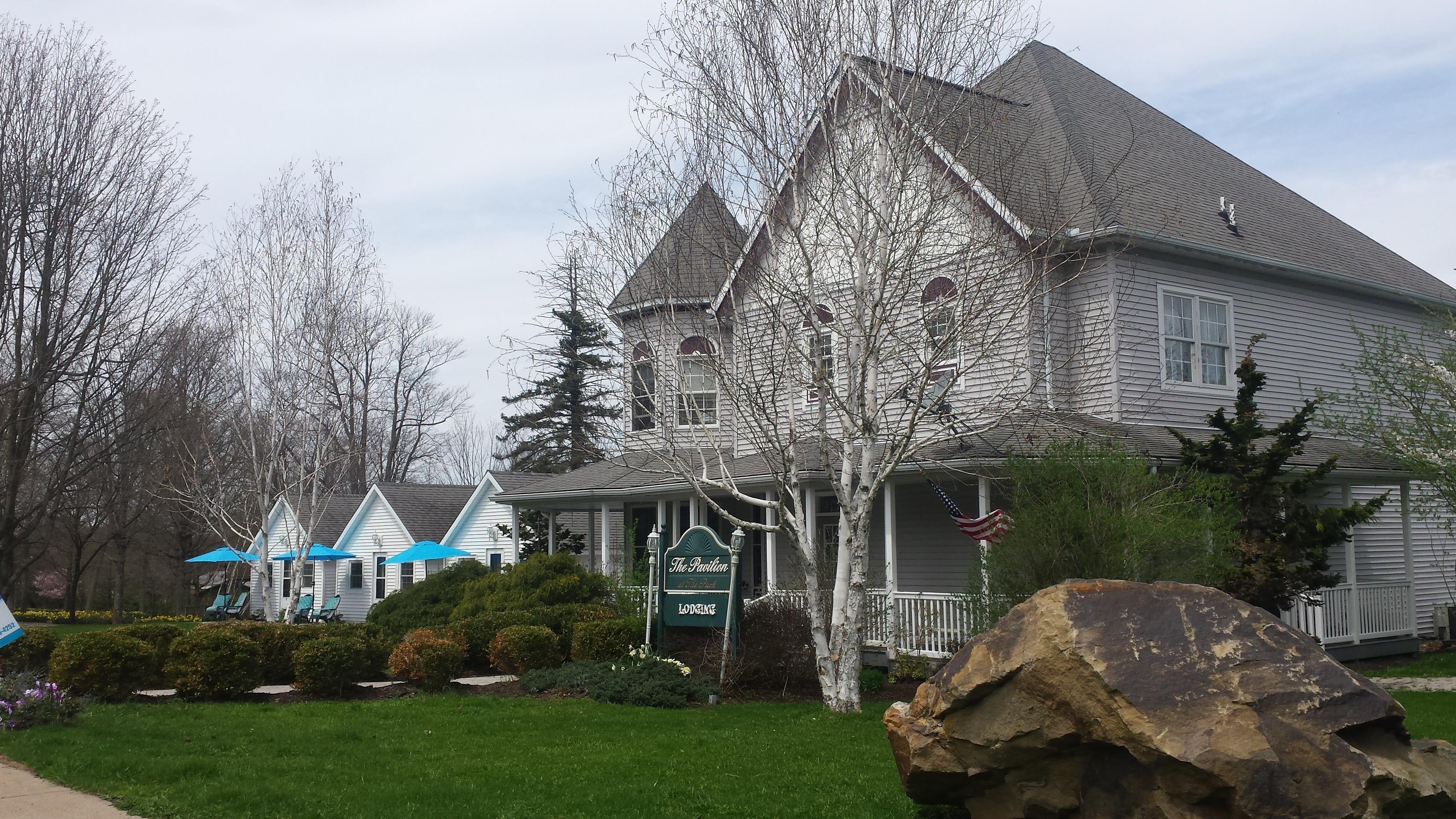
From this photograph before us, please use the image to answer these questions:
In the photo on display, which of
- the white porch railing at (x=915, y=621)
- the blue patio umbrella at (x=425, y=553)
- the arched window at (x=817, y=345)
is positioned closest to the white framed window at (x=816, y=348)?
the arched window at (x=817, y=345)

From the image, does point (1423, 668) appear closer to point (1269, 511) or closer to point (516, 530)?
point (1269, 511)

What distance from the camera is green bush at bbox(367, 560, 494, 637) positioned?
18.9 m

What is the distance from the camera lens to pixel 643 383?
539 inches

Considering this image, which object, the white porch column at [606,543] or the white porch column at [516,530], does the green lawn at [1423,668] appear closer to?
the white porch column at [606,543]

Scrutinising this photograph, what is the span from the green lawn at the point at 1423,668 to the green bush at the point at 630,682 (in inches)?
376

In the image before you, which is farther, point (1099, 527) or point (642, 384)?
point (642, 384)

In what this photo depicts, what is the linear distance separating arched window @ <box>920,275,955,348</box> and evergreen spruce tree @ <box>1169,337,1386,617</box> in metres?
3.51

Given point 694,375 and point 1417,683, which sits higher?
point 694,375

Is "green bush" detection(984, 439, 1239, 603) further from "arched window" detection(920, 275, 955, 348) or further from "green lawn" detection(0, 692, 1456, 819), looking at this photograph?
"green lawn" detection(0, 692, 1456, 819)

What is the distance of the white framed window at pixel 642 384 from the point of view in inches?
526

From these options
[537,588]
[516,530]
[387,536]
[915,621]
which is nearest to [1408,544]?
[915,621]

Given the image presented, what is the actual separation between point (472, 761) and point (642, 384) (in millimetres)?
5743

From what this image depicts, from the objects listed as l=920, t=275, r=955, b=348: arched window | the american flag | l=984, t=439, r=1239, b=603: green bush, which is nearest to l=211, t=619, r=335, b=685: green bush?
the american flag

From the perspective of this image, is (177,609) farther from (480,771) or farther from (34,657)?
(480,771)
